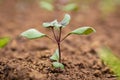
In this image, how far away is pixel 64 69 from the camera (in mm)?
1981

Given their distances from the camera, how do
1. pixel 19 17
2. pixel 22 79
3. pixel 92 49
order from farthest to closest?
pixel 19 17, pixel 92 49, pixel 22 79

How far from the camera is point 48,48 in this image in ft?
9.50

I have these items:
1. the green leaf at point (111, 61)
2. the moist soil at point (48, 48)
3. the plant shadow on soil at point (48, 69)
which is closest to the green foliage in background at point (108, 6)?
the moist soil at point (48, 48)

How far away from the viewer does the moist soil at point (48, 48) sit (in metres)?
1.90

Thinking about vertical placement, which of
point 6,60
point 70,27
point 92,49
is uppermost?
point 70,27

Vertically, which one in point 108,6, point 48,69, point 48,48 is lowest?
point 48,69

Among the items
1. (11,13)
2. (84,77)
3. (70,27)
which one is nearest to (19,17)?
(11,13)

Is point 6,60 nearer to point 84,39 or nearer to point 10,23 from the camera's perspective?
point 84,39

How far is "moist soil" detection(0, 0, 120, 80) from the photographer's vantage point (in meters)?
1.90

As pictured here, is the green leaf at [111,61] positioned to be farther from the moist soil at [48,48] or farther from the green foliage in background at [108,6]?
the green foliage in background at [108,6]

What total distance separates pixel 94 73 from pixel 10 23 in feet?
6.47

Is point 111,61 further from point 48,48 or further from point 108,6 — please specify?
point 108,6

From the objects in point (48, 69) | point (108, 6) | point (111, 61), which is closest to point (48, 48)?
point (111, 61)

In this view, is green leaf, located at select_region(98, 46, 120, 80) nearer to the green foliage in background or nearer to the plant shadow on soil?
the plant shadow on soil
